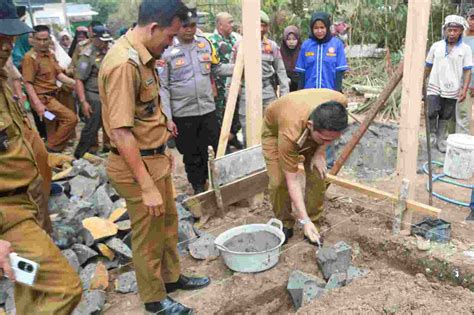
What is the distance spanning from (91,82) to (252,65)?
2.59 m

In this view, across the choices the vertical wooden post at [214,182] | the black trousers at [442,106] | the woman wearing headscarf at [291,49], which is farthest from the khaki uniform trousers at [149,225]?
the black trousers at [442,106]

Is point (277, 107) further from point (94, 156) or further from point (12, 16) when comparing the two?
point (94, 156)

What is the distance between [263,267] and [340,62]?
2.82m

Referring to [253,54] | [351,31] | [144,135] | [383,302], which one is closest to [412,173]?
[383,302]

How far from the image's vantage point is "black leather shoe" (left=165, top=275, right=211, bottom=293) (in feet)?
10.7

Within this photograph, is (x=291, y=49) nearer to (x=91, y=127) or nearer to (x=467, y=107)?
(x=467, y=107)

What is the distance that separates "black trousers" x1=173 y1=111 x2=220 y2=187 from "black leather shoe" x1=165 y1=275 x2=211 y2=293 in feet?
5.16

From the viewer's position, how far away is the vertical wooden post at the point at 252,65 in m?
4.07

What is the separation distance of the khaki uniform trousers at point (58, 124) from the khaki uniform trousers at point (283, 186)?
3.36 m

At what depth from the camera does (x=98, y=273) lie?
11.0ft

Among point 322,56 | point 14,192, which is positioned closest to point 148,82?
point 14,192

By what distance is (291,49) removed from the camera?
627cm

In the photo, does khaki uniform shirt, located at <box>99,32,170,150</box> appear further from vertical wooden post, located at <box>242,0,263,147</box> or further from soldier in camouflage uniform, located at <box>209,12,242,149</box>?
soldier in camouflage uniform, located at <box>209,12,242,149</box>

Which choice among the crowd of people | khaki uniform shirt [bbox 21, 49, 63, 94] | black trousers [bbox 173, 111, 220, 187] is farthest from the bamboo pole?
Answer: khaki uniform shirt [bbox 21, 49, 63, 94]
